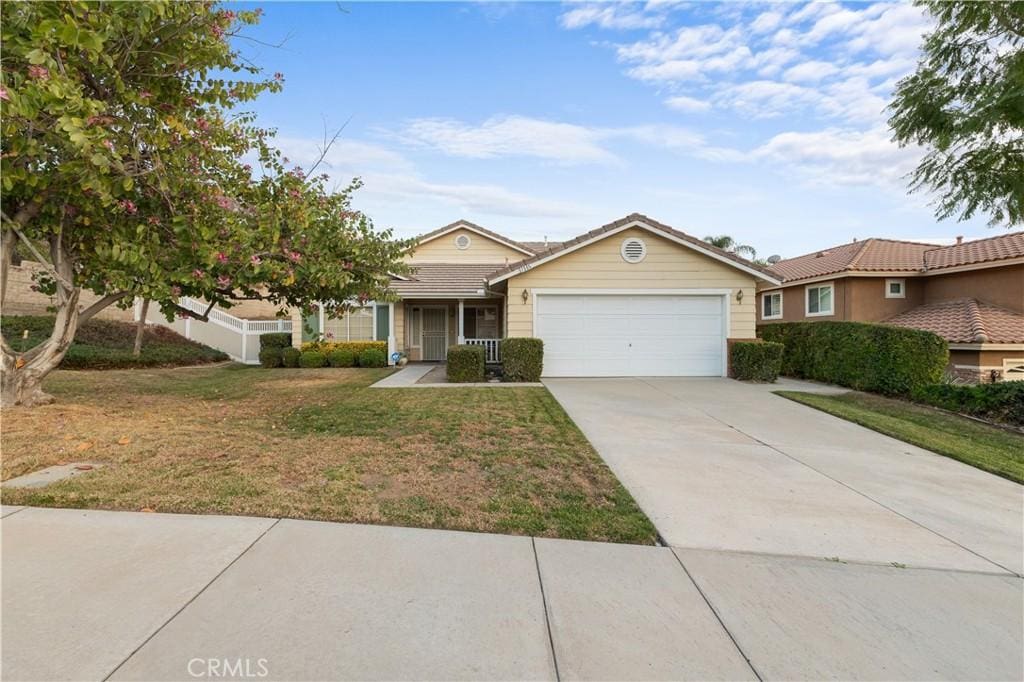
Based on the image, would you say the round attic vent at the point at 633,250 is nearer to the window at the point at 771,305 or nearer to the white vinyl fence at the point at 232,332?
the window at the point at 771,305

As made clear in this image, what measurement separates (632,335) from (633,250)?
2.27 metres

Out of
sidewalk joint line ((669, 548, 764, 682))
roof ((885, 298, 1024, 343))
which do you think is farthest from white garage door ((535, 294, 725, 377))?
sidewalk joint line ((669, 548, 764, 682))

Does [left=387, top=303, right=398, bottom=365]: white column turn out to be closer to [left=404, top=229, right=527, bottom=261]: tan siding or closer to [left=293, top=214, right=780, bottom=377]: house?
[left=404, top=229, right=527, bottom=261]: tan siding

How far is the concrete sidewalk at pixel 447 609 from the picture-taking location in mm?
2174

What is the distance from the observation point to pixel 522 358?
12.4 meters

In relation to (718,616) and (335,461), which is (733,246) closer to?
(335,461)

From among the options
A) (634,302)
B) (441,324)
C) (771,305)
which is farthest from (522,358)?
(771,305)

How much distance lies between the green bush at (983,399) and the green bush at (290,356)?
1677 cm

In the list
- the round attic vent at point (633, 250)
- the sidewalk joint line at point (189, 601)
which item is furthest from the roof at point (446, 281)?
the sidewalk joint line at point (189, 601)

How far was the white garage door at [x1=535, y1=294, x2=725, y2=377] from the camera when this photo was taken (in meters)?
13.2

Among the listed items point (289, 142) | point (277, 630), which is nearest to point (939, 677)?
point (277, 630)

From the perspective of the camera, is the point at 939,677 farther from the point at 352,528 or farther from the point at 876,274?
the point at 876,274

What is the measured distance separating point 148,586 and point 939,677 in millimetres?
3919

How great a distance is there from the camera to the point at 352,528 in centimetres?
346
